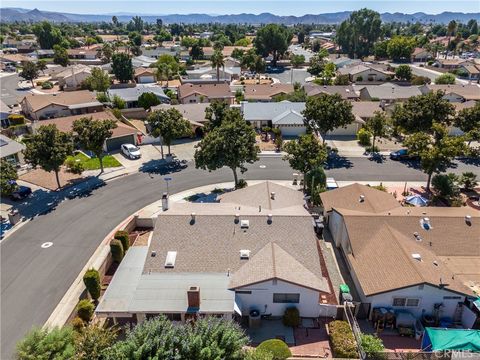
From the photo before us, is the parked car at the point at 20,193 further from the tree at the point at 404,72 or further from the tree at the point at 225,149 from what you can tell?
the tree at the point at 404,72

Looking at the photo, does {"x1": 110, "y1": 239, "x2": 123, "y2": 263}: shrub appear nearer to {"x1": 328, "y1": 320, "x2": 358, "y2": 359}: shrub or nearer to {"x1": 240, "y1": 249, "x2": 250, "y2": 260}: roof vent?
{"x1": 240, "y1": 249, "x2": 250, "y2": 260}: roof vent

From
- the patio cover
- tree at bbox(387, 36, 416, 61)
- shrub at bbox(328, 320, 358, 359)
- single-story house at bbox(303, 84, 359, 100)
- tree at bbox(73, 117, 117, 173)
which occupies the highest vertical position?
tree at bbox(387, 36, 416, 61)

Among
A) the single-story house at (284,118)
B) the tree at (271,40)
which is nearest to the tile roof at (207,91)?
the single-story house at (284,118)

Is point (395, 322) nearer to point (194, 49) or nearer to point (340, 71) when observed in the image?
point (340, 71)

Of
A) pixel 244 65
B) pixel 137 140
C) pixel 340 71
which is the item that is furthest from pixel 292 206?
pixel 244 65

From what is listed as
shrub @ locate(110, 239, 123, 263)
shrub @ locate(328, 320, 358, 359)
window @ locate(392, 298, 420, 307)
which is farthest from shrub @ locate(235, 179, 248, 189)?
window @ locate(392, 298, 420, 307)
